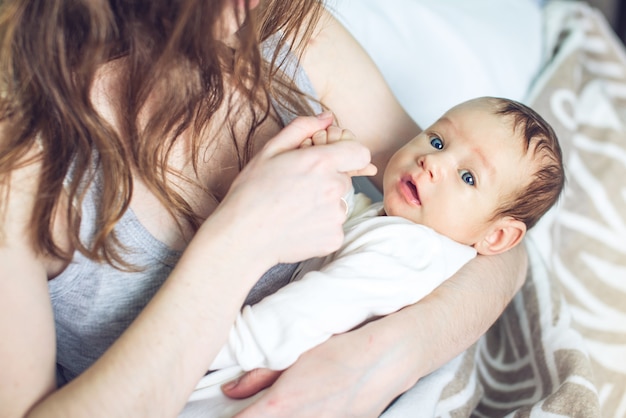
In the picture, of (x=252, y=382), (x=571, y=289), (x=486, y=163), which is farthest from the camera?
(x=571, y=289)

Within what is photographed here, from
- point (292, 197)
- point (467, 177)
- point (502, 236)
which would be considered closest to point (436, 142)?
point (467, 177)

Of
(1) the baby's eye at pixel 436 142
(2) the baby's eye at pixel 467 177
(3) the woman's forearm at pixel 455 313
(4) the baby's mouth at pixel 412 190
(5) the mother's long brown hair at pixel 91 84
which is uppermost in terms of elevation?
(5) the mother's long brown hair at pixel 91 84

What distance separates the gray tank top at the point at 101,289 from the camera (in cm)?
87

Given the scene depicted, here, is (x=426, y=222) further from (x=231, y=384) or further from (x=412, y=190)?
(x=231, y=384)

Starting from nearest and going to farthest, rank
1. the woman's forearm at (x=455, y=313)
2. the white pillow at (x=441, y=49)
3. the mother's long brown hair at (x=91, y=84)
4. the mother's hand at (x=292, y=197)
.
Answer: the mother's long brown hair at (x=91, y=84), the mother's hand at (x=292, y=197), the woman's forearm at (x=455, y=313), the white pillow at (x=441, y=49)

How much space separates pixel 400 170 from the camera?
1.05 meters

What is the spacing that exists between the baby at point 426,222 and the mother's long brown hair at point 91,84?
0.65 feet

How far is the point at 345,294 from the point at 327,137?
22 centimetres

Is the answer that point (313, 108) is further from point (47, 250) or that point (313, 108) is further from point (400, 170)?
point (47, 250)

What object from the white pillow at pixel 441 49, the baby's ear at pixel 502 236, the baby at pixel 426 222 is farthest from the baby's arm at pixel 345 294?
the white pillow at pixel 441 49

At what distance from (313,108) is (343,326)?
397mm

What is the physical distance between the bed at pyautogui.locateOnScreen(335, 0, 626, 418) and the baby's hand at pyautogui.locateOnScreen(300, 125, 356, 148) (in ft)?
1.31

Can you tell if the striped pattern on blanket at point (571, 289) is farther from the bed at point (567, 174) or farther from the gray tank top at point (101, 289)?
the gray tank top at point (101, 289)

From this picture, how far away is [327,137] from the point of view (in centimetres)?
94
